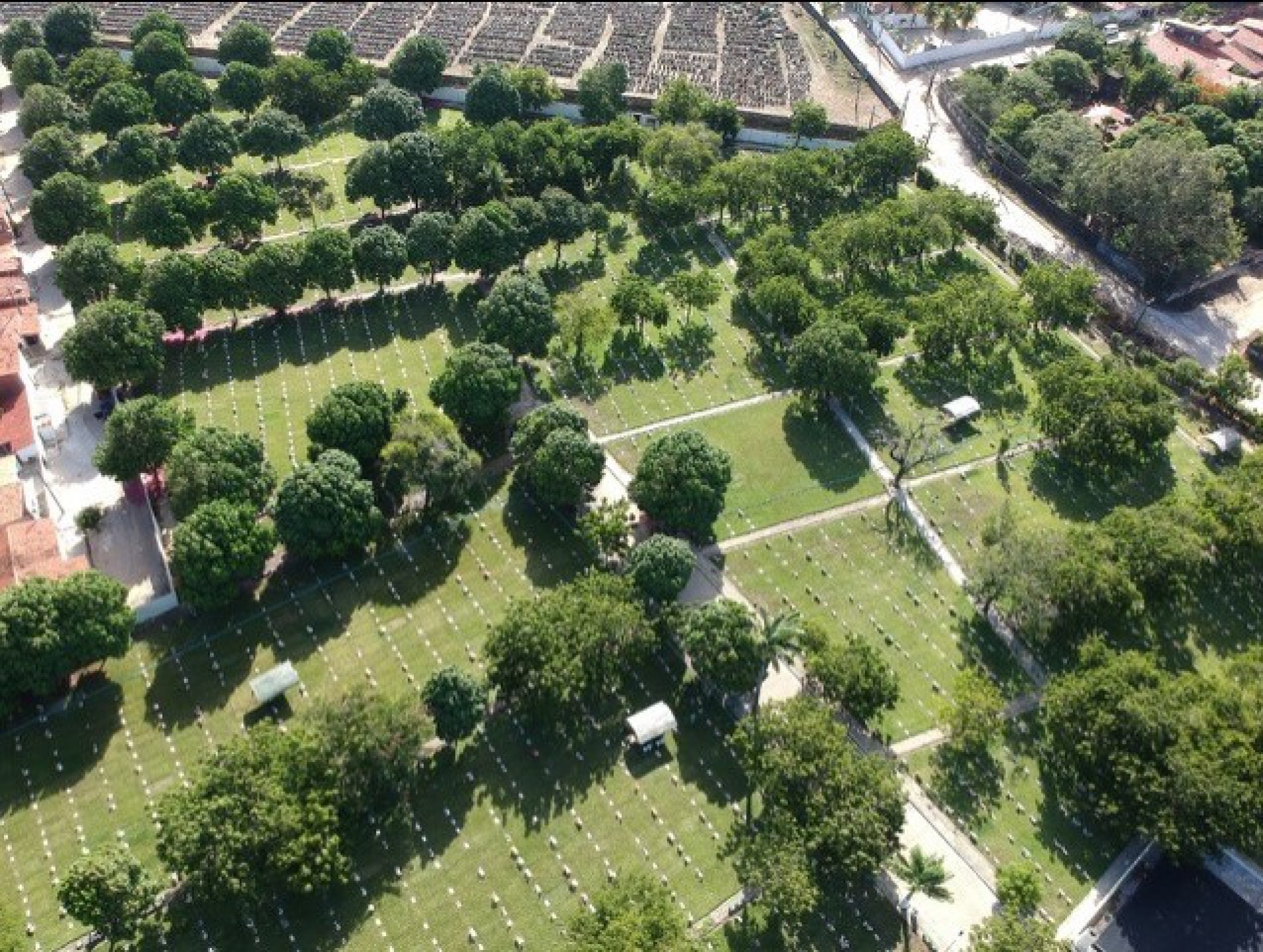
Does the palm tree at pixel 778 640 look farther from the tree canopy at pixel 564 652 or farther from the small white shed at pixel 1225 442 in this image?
the small white shed at pixel 1225 442

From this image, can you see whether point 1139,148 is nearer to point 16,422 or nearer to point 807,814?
point 807,814

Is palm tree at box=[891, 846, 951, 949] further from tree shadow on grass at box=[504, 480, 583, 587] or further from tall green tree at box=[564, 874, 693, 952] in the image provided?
tree shadow on grass at box=[504, 480, 583, 587]

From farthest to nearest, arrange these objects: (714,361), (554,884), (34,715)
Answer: (714,361) → (34,715) → (554,884)

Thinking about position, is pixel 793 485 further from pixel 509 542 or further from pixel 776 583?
pixel 509 542

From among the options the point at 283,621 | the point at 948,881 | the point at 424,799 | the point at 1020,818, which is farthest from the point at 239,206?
the point at 1020,818

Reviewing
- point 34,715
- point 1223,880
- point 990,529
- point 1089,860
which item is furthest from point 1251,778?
point 34,715

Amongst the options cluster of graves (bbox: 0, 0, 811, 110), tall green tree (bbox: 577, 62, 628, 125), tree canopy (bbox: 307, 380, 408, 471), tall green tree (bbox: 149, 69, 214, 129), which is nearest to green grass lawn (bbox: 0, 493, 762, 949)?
tree canopy (bbox: 307, 380, 408, 471)
